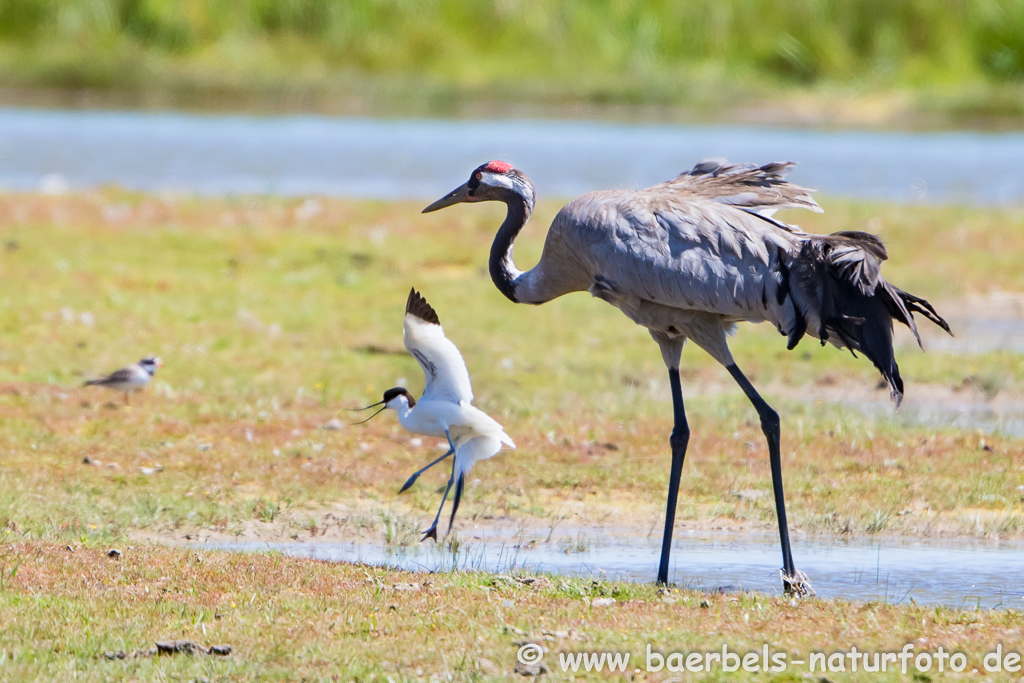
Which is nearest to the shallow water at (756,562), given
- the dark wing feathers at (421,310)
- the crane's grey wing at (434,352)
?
the crane's grey wing at (434,352)

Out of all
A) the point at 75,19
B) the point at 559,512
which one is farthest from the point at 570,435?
the point at 75,19

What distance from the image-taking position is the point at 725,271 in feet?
21.1

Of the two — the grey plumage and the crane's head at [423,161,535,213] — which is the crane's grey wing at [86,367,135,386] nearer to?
the crane's head at [423,161,535,213]

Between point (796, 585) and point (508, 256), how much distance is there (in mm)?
2413

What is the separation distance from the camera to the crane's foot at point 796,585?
5980mm

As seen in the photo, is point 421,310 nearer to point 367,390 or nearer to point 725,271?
point 725,271

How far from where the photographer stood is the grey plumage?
6211 millimetres

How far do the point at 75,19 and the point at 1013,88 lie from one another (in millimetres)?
28116

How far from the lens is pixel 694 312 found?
6.67 meters

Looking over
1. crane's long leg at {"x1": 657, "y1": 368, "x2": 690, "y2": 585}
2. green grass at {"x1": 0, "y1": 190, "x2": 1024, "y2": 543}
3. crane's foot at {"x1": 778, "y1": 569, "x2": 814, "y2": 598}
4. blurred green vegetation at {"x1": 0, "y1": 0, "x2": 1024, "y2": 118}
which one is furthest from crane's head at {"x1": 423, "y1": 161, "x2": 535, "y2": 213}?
blurred green vegetation at {"x1": 0, "y1": 0, "x2": 1024, "y2": 118}

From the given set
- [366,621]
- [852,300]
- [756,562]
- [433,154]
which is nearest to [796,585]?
[756,562]

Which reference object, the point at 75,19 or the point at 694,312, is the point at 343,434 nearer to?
the point at 694,312

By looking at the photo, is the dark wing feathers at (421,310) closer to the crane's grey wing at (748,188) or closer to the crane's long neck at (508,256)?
the crane's long neck at (508,256)

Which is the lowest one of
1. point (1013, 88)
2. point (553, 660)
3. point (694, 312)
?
point (553, 660)
